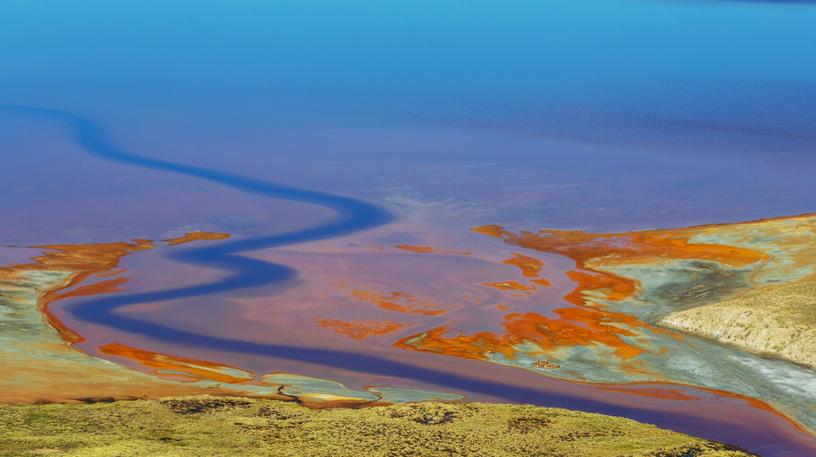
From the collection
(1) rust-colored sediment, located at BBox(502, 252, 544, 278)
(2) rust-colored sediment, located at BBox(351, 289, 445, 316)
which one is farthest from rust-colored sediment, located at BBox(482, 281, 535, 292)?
(2) rust-colored sediment, located at BBox(351, 289, 445, 316)

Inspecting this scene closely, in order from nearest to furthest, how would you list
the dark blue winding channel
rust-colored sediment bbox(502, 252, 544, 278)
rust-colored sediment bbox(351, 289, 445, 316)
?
1. the dark blue winding channel
2. rust-colored sediment bbox(351, 289, 445, 316)
3. rust-colored sediment bbox(502, 252, 544, 278)

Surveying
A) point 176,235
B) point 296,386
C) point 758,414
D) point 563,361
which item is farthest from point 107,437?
point 176,235

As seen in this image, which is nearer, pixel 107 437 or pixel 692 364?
pixel 107 437

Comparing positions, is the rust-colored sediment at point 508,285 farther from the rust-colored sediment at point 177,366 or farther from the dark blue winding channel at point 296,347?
the rust-colored sediment at point 177,366

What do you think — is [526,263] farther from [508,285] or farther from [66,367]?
[66,367]

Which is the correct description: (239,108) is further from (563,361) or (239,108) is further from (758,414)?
(758,414)

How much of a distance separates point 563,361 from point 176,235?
1787cm

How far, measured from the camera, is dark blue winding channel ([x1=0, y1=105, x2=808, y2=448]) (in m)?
24.5

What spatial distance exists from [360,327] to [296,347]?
217cm

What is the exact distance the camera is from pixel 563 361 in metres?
27.6

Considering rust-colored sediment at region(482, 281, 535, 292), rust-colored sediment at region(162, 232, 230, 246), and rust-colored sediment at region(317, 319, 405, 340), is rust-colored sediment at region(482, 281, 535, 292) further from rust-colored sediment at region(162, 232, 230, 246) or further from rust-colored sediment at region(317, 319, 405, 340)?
rust-colored sediment at region(162, 232, 230, 246)

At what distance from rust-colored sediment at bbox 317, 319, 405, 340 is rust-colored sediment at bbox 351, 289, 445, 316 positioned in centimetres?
129

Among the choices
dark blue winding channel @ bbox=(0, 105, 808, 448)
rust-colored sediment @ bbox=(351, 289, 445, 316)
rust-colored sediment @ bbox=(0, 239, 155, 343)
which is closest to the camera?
dark blue winding channel @ bbox=(0, 105, 808, 448)

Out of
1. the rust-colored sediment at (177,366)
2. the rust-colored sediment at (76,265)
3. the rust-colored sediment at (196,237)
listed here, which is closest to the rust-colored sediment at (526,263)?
the rust-colored sediment at (196,237)
